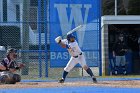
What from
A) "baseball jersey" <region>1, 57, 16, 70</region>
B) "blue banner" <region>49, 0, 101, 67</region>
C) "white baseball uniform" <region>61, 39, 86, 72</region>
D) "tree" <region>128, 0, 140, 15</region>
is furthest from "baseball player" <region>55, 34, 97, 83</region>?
"tree" <region>128, 0, 140, 15</region>

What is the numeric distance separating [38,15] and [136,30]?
528 cm

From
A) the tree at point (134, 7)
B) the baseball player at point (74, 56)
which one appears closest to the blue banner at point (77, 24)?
the baseball player at point (74, 56)

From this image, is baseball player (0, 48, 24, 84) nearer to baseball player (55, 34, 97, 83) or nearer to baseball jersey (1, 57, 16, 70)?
baseball jersey (1, 57, 16, 70)

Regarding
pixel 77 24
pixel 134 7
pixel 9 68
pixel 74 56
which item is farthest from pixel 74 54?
pixel 134 7

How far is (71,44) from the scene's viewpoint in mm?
16984

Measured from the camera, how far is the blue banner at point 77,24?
21.4m

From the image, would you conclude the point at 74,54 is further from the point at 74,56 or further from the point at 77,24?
the point at 77,24

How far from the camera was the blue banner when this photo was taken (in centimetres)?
2142

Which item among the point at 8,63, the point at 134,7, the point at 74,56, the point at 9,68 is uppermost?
the point at 134,7

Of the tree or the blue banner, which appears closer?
the blue banner

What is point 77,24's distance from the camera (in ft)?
70.7

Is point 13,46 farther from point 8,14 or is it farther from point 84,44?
point 84,44

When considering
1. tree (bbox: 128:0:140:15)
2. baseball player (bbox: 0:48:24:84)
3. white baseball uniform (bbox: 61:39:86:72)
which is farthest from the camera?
tree (bbox: 128:0:140:15)

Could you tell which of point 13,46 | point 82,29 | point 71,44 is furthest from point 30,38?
point 71,44
